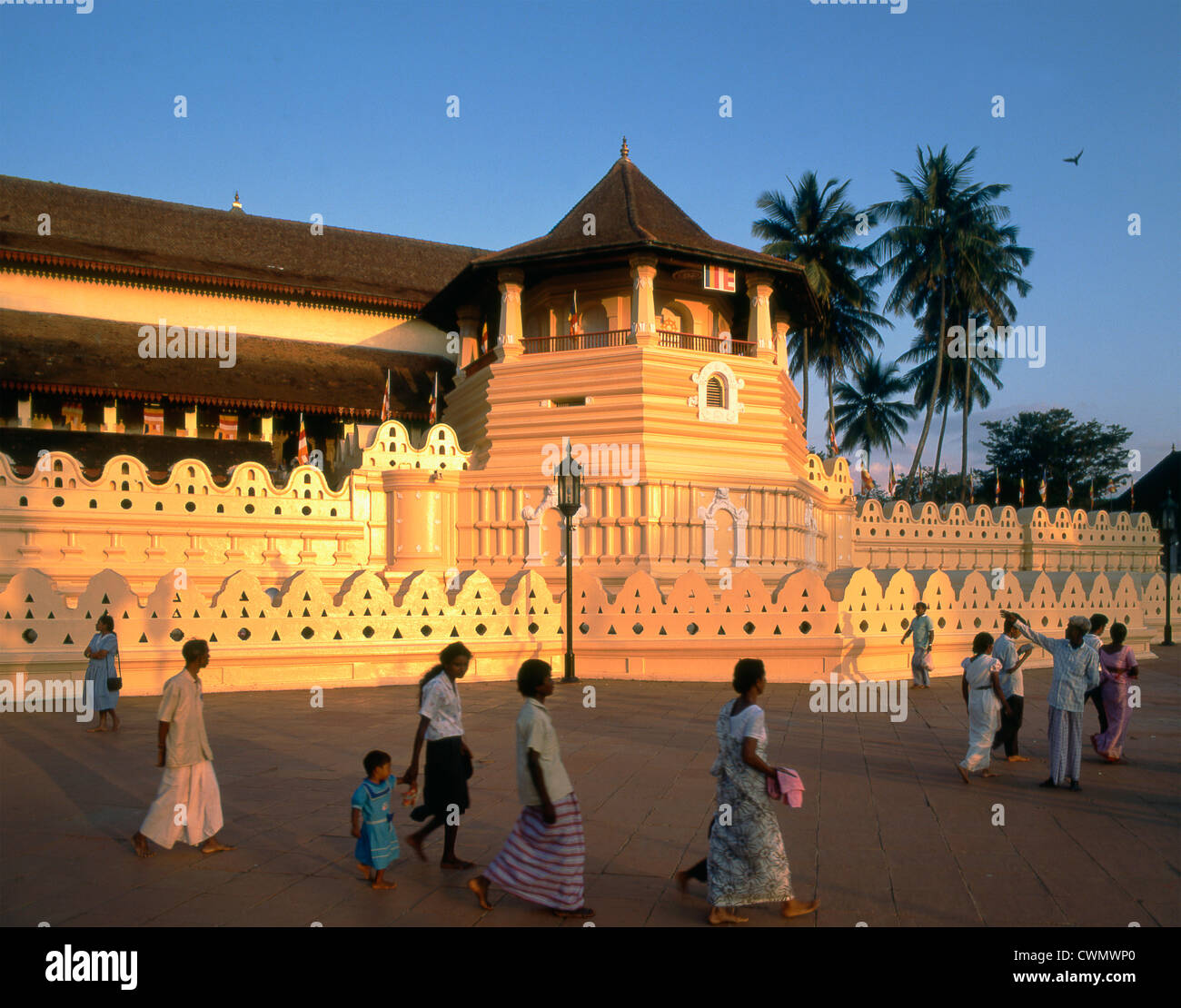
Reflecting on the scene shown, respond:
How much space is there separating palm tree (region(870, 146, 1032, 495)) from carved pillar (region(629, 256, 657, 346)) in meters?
19.5

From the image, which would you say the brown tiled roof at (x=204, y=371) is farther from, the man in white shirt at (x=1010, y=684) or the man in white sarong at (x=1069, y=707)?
the man in white sarong at (x=1069, y=707)

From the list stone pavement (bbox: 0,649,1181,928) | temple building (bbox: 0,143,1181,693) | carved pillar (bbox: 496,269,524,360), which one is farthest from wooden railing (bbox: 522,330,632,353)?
stone pavement (bbox: 0,649,1181,928)

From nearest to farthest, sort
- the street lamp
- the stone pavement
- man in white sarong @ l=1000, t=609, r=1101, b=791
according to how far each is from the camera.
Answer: the stone pavement → man in white sarong @ l=1000, t=609, r=1101, b=791 → the street lamp

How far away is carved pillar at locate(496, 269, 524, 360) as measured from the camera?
990 inches

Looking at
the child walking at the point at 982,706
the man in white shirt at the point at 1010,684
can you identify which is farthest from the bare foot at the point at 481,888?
the man in white shirt at the point at 1010,684

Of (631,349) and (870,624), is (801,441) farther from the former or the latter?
(870,624)

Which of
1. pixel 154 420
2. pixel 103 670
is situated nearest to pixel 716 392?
pixel 154 420

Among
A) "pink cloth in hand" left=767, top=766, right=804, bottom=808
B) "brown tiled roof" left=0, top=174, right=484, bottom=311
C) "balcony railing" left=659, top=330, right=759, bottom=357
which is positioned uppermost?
"brown tiled roof" left=0, top=174, right=484, bottom=311

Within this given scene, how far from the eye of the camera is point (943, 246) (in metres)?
39.9

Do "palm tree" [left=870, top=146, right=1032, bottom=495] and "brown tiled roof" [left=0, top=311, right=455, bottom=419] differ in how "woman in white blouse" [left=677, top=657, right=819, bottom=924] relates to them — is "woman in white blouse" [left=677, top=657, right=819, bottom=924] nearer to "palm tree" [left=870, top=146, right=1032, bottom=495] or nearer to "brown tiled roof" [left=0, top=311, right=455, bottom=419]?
"brown tiled roof" [left=0, top=311, right=455, bottom=419]

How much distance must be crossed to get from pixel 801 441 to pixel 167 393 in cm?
1863

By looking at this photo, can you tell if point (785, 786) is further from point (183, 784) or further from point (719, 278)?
point (719, 278)

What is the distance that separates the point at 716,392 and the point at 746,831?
2051 centimetres

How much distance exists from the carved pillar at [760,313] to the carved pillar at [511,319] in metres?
6.25
